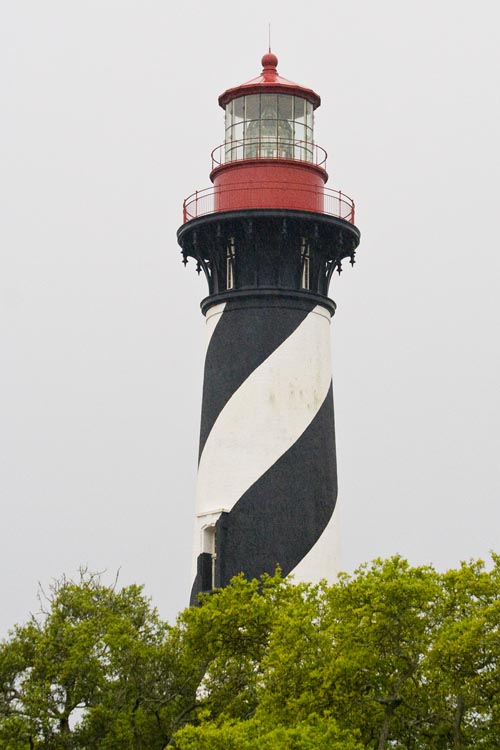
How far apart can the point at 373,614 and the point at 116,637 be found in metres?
4.72

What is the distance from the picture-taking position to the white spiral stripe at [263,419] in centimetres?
3356

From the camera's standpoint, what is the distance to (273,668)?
27000 millimetres

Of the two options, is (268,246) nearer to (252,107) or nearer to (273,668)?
(252,107)

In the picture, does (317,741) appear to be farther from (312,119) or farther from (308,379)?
(312,119)

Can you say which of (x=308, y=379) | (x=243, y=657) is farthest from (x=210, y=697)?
(x=308, y=379)

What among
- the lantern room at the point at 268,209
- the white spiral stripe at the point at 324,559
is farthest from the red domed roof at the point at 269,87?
the white spiral stripe at the point at 324,559

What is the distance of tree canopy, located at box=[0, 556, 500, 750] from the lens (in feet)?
84.0

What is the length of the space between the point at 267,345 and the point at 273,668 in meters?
8.66

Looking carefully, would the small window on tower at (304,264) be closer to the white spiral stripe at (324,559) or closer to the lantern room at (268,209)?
the lantern room at (268,209)

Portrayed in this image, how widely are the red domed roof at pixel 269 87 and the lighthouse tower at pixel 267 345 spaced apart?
4 cm

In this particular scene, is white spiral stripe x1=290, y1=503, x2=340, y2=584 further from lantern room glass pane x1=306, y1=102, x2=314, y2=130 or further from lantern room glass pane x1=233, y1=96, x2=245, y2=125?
lantern room glass pane x1=233, y1=96, x2=245, y2=125

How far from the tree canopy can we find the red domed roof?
10046 millimetres

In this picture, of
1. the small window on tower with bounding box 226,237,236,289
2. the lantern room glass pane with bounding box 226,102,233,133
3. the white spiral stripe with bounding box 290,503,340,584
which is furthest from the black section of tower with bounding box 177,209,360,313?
the white spiral stripe with bounding box 290,503,340,584

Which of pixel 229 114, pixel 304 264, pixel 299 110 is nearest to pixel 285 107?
pixel 299 110
